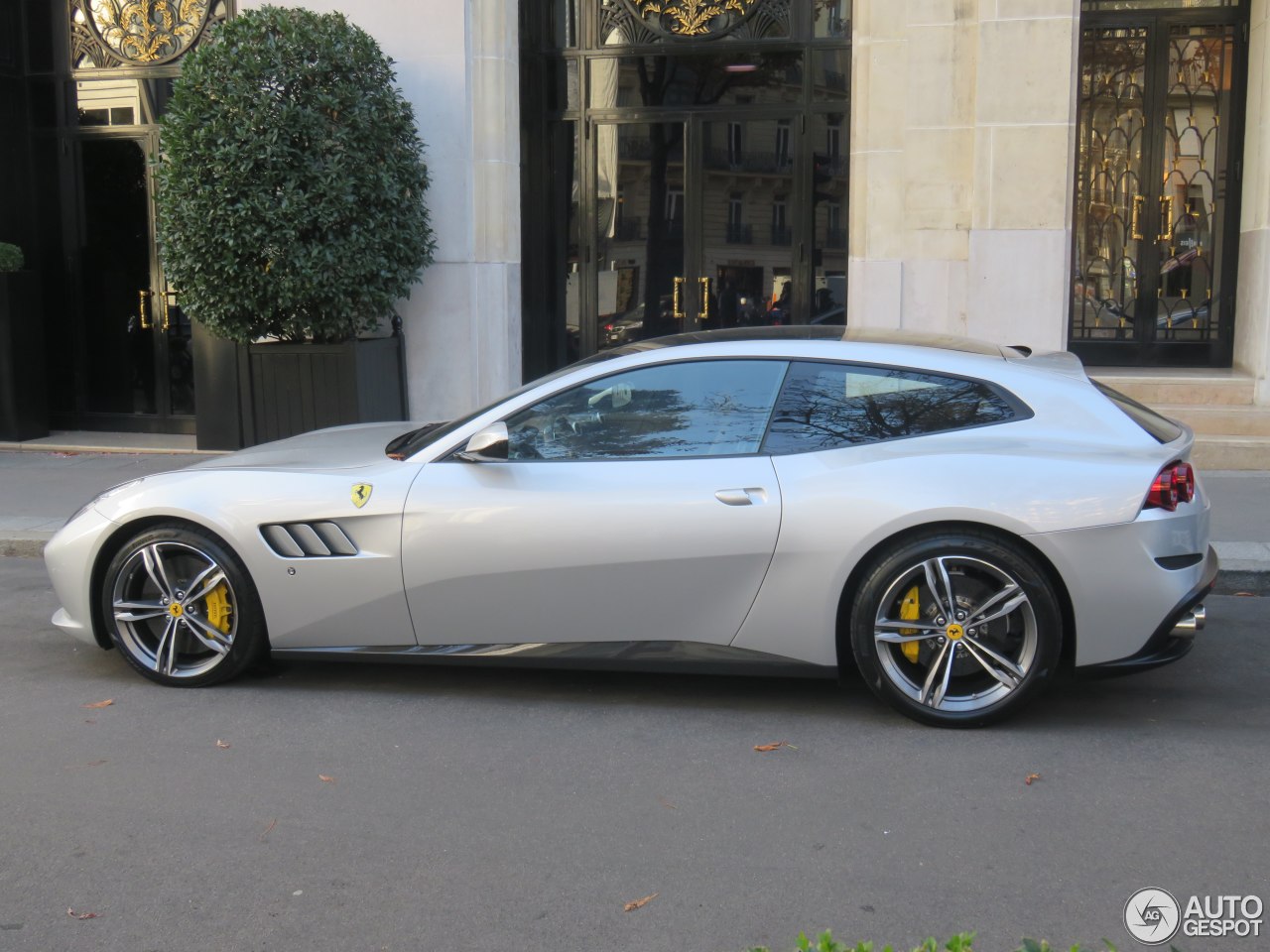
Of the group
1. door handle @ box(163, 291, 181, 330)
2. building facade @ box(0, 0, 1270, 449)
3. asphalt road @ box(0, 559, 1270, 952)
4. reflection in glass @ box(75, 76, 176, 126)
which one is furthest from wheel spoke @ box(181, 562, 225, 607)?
reflection in glass @ box(75, 76, 176, 126)

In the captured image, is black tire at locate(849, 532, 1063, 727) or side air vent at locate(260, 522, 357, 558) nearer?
black tire at locate(849, 532, 1063, 727)

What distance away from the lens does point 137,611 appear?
221 inches

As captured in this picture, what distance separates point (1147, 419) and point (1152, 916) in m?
2.26

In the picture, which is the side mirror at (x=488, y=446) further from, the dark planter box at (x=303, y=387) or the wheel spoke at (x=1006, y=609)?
the dark planter box at (x=303, y=387)

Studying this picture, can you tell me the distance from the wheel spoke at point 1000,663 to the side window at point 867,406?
0.84m

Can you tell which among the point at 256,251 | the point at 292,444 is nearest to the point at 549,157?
the point at 256,251

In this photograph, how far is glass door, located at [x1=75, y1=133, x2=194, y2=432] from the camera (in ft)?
43.0

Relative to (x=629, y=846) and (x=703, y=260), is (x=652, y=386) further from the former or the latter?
(x=703, y=260)

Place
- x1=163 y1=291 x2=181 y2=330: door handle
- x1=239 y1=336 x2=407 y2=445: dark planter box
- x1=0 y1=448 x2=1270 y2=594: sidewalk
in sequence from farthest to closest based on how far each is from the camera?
x1=163 y1=291 x2=181 y2=330: door handle, x1=239 y1=336 x2=407 y2=445: dark planter box, x1=0 y1=448 x2=1270 y2=594: sidewalk

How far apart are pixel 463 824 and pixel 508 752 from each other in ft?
2.19

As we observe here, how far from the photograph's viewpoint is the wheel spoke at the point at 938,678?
5.03 metres

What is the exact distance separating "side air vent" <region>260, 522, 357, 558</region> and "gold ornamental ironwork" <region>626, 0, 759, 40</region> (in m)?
8.22
